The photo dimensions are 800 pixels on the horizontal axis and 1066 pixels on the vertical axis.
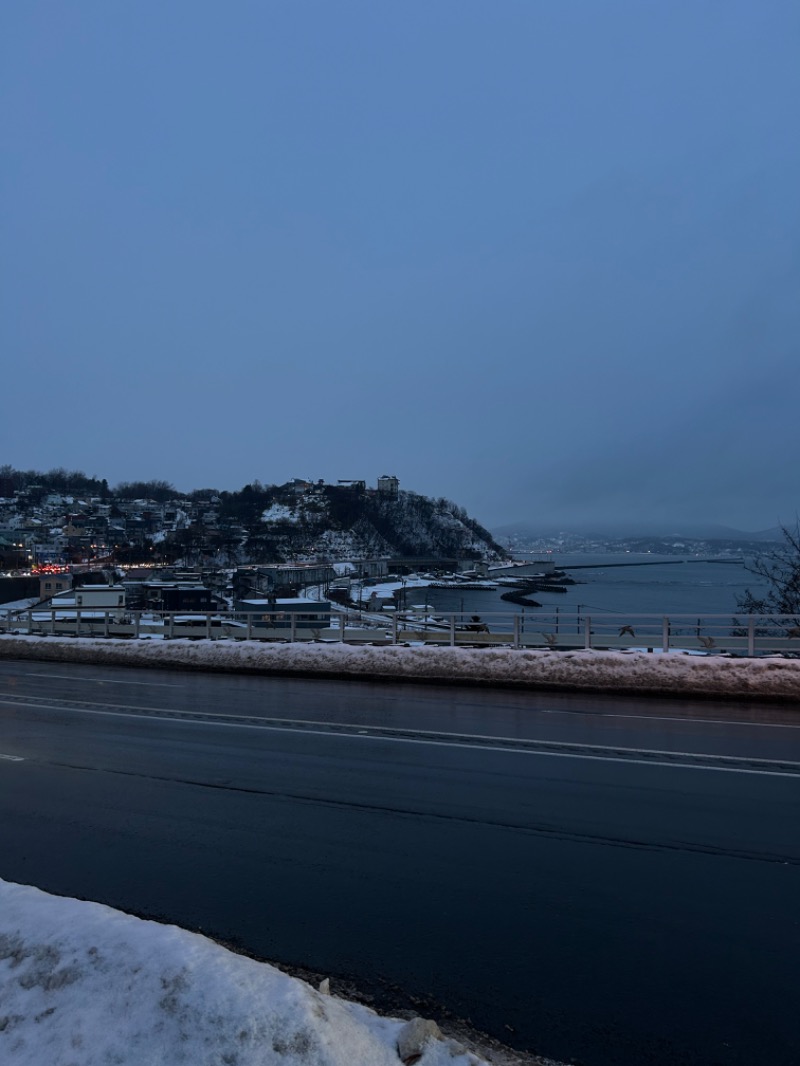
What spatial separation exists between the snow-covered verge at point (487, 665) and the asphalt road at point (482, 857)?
2.93 metres

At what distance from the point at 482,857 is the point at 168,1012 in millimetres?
3006

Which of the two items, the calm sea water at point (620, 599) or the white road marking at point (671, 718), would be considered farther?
the calm sea water at point (620, 599)

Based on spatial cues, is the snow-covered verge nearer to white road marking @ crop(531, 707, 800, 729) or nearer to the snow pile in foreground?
white road marking @ crop(531, 707, 800, 729)

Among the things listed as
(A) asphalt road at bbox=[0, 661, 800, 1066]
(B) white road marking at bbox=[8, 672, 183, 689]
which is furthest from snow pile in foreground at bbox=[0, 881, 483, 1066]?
(B) white road marking at bbox=[8, 672, 183, 689]

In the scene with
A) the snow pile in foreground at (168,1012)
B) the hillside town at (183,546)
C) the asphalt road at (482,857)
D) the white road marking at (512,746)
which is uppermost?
the hillside town at (183,546)

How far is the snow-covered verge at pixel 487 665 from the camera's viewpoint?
46.4 feet

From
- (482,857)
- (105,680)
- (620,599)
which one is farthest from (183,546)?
(482,857)

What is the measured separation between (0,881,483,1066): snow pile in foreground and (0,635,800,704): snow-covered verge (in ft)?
40.2

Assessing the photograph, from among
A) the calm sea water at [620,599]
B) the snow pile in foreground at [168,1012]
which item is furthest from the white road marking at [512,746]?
the calm sea water at [620,599]

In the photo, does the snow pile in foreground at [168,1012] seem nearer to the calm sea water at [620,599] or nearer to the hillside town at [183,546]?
the hillside town at [183,546]

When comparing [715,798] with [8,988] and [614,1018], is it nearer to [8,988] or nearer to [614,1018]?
[614,1018]

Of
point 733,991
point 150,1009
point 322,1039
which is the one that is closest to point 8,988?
point 150,1009

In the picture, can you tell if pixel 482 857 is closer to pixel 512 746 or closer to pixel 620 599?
pixel 512 746

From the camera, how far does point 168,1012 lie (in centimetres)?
322
